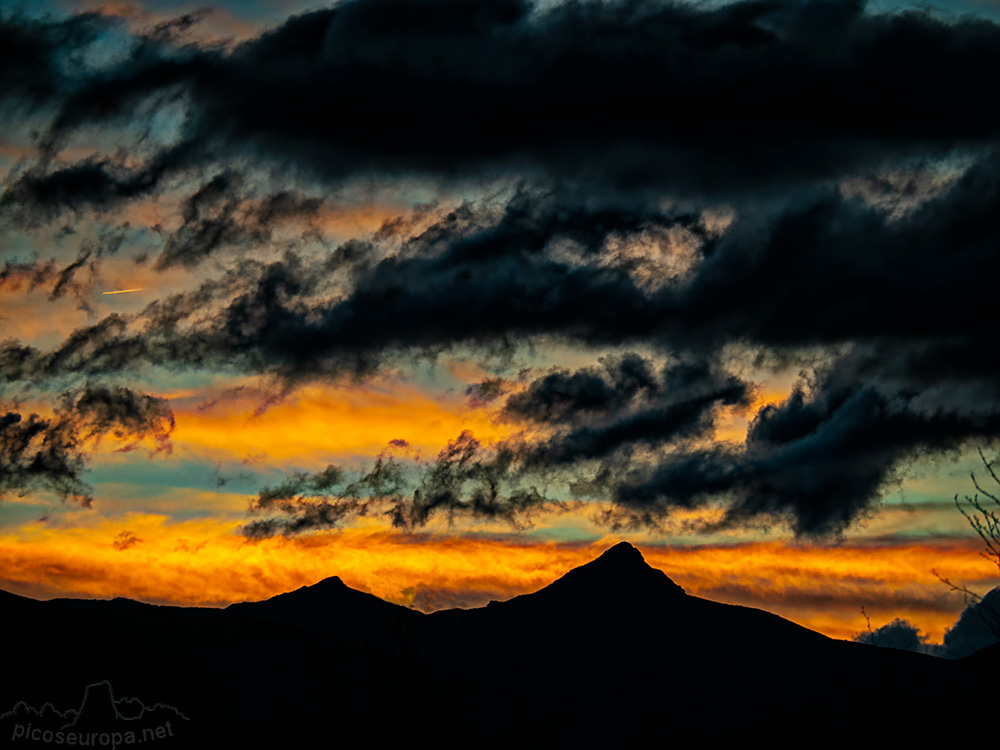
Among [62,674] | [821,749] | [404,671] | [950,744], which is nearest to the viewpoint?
[404,671]

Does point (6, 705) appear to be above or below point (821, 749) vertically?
below

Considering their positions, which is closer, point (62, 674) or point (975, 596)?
point (975, 596)

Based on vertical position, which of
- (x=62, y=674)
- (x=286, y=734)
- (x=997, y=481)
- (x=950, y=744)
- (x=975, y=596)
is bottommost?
(x=62, y=674)

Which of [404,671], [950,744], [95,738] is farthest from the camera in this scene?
[95,738]

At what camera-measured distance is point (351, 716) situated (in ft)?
77.6

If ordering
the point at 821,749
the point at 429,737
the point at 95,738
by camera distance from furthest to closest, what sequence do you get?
1. the point at 95,738
2. the point at 821,749
3. the point at 429,737

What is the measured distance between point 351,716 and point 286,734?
71.5 inches

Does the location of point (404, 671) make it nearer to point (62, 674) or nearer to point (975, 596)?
point (975, 596)

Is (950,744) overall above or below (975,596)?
below

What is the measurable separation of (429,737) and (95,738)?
151795mm

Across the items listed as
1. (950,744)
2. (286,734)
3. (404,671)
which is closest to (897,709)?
(950,744)

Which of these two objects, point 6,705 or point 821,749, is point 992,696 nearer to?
point 821,749

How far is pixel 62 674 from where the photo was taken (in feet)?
630

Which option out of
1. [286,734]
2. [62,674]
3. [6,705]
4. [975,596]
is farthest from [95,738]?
[975,596]
